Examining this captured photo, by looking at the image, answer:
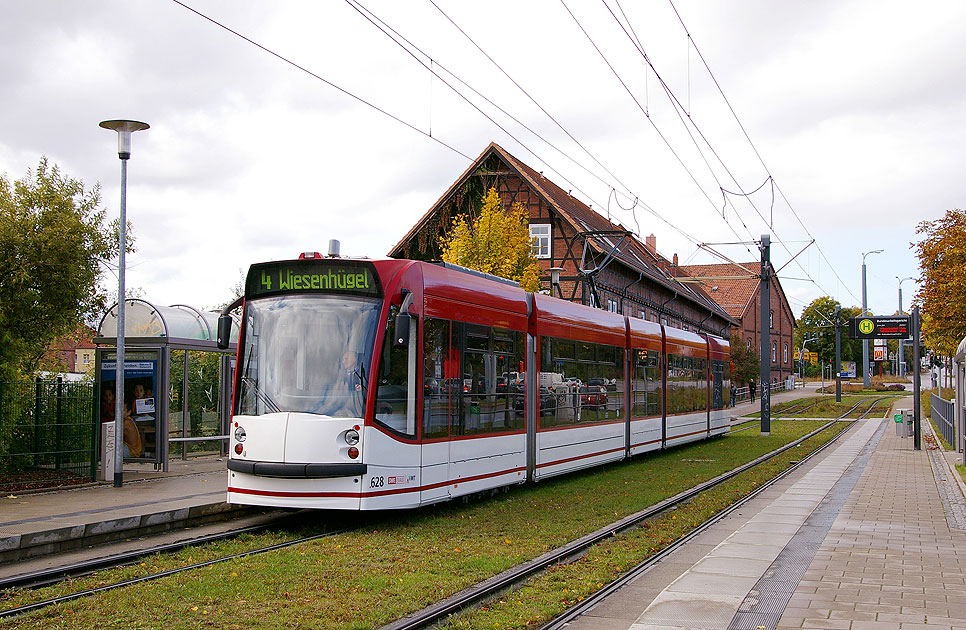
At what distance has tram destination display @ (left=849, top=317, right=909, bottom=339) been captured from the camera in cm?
3047

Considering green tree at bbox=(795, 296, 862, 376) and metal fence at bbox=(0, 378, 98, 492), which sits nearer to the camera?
metal fence at bbox=(0, 378, 98, 492)

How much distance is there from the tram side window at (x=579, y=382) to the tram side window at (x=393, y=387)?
13.8 ft

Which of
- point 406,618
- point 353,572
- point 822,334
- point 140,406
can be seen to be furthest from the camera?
point 822,334

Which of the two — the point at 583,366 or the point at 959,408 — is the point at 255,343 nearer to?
the point at 583,366

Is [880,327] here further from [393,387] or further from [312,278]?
[312,278]

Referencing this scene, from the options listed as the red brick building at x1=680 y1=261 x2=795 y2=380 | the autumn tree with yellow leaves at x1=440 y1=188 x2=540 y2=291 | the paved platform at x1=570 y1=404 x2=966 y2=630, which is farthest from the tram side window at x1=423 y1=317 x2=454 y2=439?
the red brick building at x1=680 y1=261 x2=795 y2=380

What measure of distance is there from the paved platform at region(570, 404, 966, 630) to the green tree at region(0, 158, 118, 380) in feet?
34.3

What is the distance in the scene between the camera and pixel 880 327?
3067cm

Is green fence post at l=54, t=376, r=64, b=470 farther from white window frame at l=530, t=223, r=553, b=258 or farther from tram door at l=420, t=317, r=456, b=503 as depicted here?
white window frame at l=530, t=223, r=553, b=258

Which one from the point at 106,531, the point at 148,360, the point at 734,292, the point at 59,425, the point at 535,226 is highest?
the point at 734,292

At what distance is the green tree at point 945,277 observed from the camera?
22.4 m

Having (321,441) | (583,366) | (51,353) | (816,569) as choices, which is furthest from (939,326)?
(51,353)

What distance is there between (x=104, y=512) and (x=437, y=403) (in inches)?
164

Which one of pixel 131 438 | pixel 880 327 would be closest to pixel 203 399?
pixel 131 438
